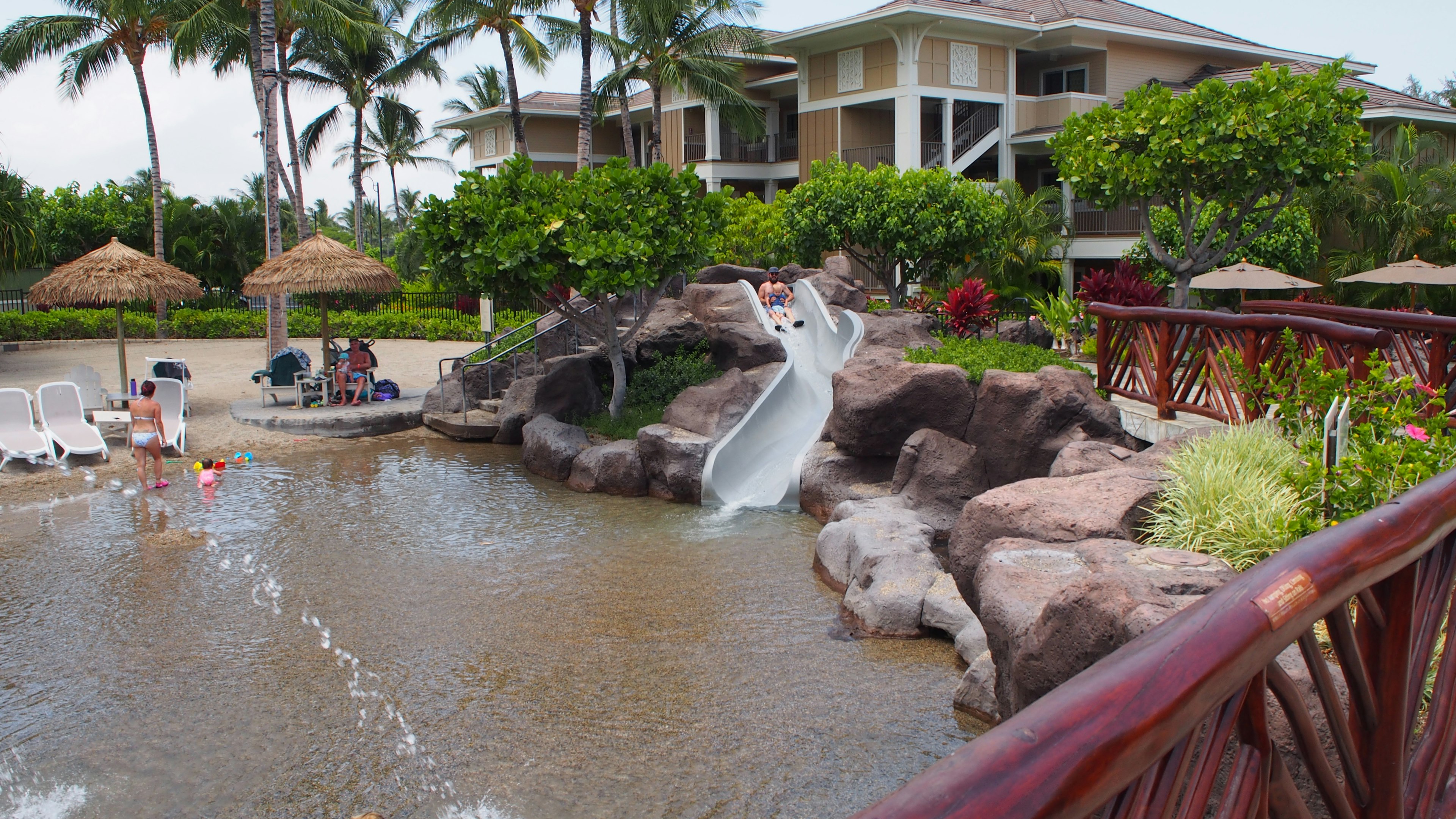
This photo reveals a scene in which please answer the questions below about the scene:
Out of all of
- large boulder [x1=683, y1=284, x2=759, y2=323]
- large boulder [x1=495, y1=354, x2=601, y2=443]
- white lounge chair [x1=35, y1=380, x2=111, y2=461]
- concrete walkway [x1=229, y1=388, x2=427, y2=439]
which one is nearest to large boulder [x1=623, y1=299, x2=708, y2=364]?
large boulder [x1=683, y1=284, x2=759, y2=323]

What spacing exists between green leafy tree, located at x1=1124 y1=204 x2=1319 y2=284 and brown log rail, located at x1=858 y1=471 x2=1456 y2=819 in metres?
20.8

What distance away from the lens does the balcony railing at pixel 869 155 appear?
29.4 m

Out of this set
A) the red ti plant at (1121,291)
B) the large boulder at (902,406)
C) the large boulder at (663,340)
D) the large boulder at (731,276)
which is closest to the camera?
the large boulder at (902,406)

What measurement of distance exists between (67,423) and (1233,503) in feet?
49.9

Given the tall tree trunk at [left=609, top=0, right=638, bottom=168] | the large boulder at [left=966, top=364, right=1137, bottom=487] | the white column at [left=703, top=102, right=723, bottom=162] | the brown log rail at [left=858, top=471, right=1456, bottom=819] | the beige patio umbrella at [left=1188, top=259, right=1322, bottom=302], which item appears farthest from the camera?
the white column at [left=703, top=102, right=723, bottom=162]

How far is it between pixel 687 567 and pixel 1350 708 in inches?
336

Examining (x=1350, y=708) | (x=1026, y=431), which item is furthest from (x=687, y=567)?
(x=1350, y=708)

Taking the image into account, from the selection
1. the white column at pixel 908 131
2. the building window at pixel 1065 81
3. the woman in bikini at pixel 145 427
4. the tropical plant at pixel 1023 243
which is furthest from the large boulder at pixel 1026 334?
the woman in bikini at pixel 145 427

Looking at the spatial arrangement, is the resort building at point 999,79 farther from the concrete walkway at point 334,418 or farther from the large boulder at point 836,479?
the large boulder at point 836,479

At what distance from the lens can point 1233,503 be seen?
6238 millimetres

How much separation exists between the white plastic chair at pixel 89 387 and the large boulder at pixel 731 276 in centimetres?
1088

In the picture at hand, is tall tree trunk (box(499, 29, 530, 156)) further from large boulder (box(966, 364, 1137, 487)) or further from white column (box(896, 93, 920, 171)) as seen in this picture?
large boulder (box(966, 364, 1137, 487))

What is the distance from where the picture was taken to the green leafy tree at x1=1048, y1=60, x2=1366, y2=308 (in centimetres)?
1360

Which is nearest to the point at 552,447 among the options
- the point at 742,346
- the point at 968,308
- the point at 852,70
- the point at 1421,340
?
the point at 742,346
